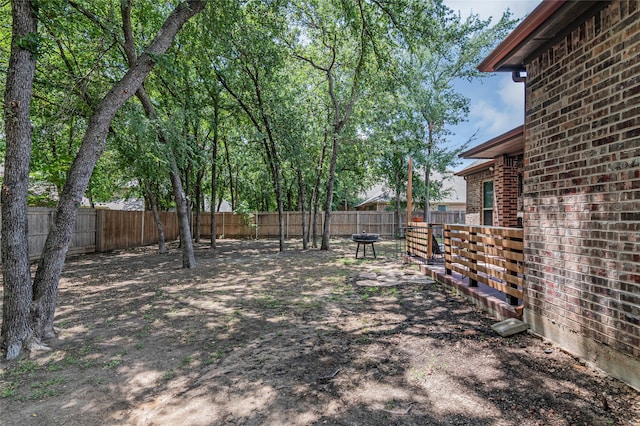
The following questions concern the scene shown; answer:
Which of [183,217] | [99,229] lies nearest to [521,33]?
[183,217]

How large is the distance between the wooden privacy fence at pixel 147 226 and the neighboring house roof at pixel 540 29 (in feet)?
39.2

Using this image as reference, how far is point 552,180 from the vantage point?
323 centimetres

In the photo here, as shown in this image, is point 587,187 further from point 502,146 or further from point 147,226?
point 147,226

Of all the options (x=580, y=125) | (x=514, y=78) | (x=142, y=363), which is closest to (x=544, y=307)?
(x=580, y=125)

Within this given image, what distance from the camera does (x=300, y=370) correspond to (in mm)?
2949

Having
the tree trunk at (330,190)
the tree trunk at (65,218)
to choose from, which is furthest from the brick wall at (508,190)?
the tree trunk at (65,218)

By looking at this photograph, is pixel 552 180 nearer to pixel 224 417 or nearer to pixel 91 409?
pixel 224 417

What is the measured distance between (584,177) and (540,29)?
1.41m

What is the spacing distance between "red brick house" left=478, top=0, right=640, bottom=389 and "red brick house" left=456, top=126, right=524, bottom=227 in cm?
285

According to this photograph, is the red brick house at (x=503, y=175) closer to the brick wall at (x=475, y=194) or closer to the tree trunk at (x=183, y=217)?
the brick wall at (x=475, y=194)

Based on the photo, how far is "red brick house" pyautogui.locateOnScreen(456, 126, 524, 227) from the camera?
674 cm

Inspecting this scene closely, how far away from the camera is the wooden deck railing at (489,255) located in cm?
385

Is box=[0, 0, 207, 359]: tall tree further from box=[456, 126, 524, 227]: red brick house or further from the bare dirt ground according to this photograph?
box=[456, 126, 524, 227]: red brick house

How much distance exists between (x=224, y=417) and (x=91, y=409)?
1.07 m
